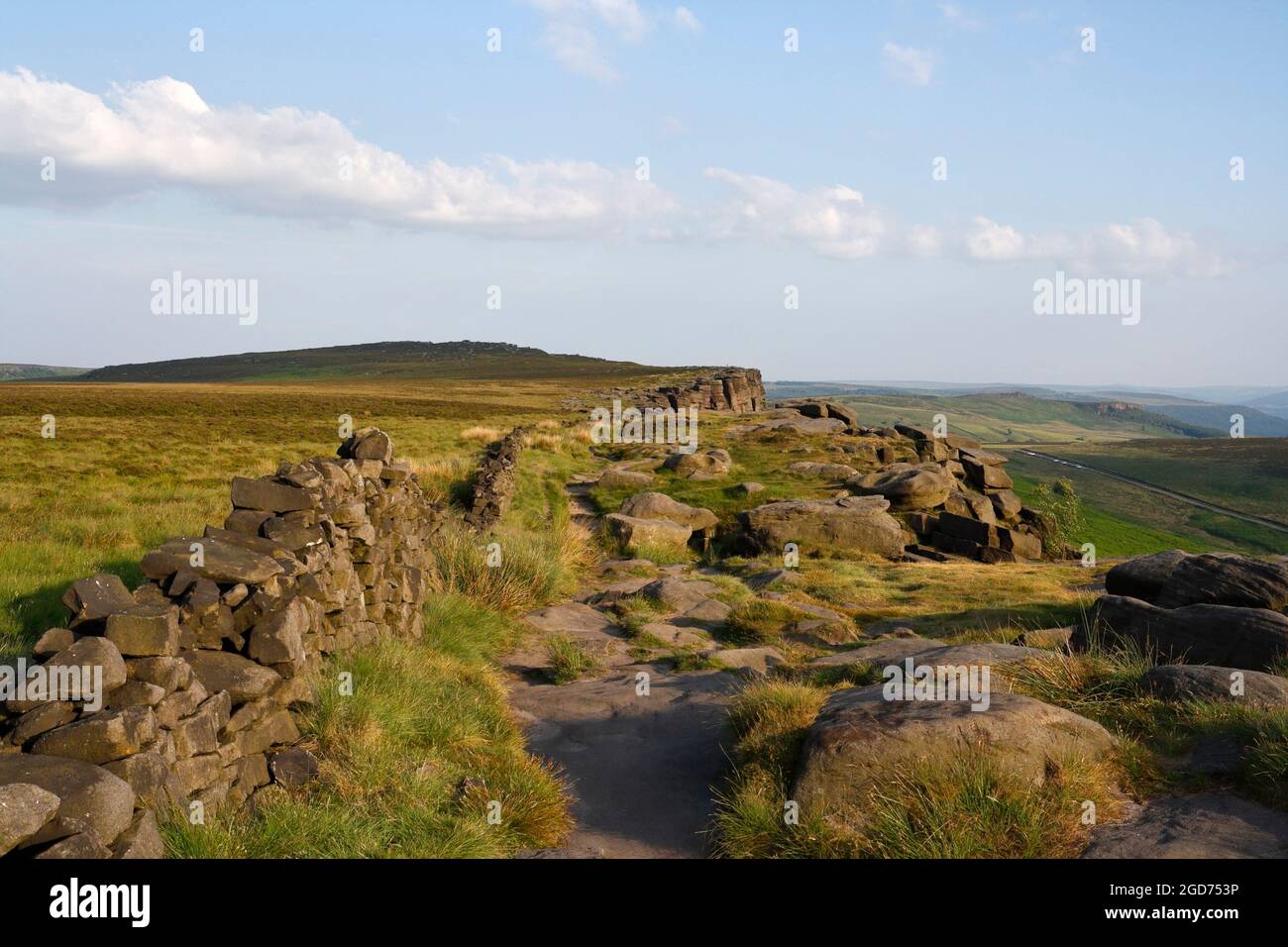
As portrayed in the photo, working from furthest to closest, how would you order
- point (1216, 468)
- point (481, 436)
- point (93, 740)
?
point (1216, 468) → point (481, 436) → point (93, 740)

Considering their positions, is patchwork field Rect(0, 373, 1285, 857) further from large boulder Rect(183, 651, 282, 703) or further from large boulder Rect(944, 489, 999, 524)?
large boulder Rect(944, 489, 999, 524)

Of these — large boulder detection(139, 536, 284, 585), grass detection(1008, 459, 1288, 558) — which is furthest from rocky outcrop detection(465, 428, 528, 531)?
grass detection(1008, 459, 1288, 558)

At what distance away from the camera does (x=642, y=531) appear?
66.3 feet

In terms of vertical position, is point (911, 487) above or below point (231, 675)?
below

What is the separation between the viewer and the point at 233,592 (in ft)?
22.3

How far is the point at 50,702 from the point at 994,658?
810 centimetres

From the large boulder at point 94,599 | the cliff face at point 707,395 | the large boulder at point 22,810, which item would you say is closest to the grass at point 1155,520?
the cliff face at point 707,395

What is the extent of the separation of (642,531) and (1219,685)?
45.6 ft

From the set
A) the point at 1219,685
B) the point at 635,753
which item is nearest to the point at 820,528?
the point at 635,753

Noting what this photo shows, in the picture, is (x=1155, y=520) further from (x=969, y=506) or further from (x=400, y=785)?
(x=400, y=785)

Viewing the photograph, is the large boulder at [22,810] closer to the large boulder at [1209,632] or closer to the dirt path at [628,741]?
the dirt path at [628,741]

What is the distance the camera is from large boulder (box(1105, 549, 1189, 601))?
1403 cm

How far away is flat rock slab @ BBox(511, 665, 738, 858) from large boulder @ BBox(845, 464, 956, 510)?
17338 mm
